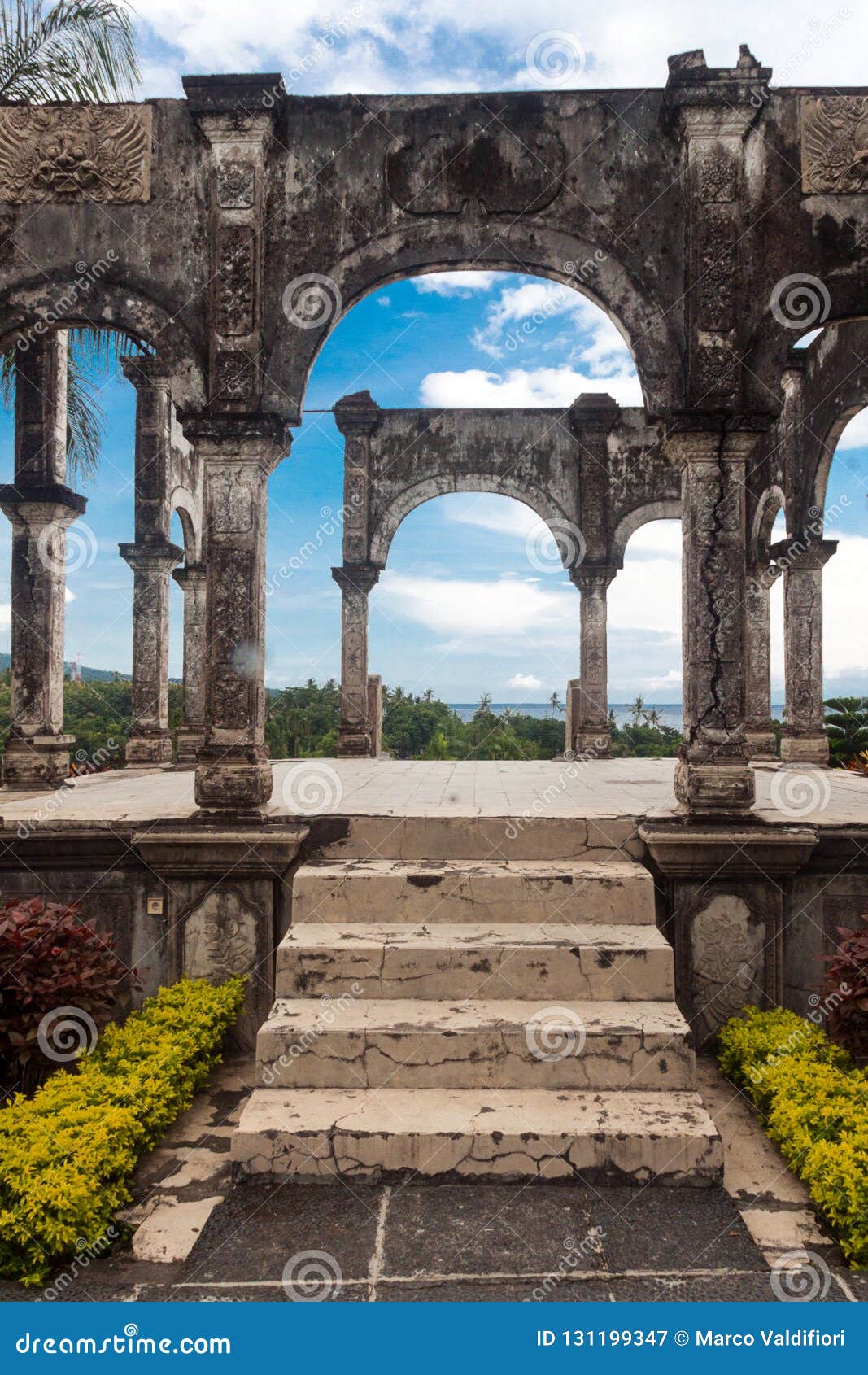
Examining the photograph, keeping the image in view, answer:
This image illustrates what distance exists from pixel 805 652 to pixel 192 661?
7396 mm

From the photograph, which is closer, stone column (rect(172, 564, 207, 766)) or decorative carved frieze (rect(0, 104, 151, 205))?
decorative carved frieze (rect(0, 104, 151, 205))

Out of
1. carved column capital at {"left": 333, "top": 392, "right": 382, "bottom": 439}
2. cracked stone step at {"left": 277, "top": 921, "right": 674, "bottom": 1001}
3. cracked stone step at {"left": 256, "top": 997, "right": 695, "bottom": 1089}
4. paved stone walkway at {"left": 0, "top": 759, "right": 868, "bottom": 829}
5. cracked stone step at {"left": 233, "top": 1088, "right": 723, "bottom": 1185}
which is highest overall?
carved column capital at {"left": 333, "top": 392, "right": 382, "bottom": 439}

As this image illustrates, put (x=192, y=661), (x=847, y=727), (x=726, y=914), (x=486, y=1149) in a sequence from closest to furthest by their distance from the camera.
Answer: (x=486, y=1149)
(x=726, y=914)
(x=192, y=661)
(x=847, y=727)

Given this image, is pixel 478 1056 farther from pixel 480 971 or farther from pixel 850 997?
pixel 850 997

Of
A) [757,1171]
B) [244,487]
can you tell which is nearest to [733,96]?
[244,487]

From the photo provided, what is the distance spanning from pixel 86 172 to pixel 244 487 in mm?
2287

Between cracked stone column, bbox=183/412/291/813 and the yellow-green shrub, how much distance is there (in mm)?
1405

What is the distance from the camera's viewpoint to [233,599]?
5395 millimetres

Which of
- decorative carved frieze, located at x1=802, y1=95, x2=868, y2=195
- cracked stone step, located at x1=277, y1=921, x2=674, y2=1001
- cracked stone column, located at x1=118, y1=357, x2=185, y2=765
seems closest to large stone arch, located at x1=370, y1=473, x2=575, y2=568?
cracked stone column, located at x1=118, y1=357, x2=185, y2=765

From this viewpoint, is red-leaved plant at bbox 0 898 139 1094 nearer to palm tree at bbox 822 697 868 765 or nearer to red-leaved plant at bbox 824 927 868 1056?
red-leaved plant at bbox 824 927 868 1056

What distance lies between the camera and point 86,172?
5.63 m

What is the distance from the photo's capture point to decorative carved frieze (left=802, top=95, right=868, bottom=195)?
213 inches

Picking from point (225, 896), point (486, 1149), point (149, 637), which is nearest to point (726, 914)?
point (486, 1149)

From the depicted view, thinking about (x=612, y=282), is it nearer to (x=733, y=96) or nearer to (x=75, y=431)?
(x=733, y=96)
